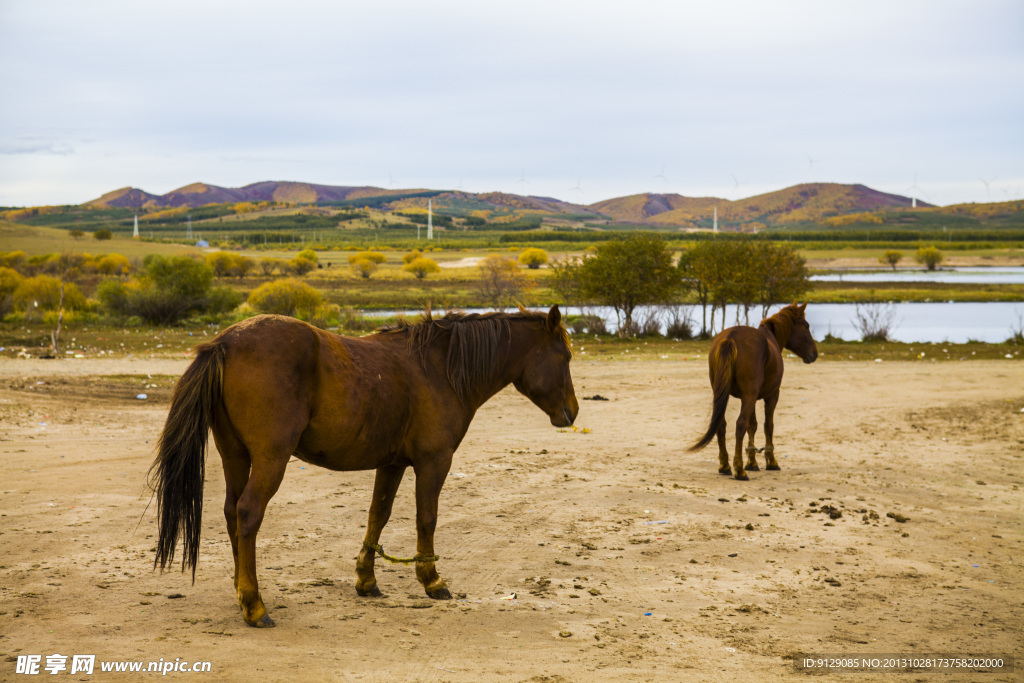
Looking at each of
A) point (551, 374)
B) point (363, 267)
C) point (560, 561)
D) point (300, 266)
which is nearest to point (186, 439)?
point (551, 374)

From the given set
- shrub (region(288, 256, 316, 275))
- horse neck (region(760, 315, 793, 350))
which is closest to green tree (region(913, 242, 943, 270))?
shrub (region(288, 256, 316, 275))

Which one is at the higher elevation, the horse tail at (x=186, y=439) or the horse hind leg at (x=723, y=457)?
the horse tail at (x=186, y=439)

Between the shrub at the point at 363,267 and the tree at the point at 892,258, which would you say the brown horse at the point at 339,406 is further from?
the tree at the point at 892,258

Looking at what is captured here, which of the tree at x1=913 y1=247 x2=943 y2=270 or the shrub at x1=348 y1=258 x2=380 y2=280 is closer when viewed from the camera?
the shrub at x1=348 y1=258 x2=380 y2=280

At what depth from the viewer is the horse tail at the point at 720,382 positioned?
9.94 metres

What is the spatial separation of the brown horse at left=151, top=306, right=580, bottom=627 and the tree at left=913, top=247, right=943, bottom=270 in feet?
313

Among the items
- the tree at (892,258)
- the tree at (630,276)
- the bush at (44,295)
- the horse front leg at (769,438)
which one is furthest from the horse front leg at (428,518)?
the tree at (892,258)

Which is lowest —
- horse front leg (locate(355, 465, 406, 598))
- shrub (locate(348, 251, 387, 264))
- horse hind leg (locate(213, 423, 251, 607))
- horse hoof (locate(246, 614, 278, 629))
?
horse hoof (locate(246, 614, 278, 629))

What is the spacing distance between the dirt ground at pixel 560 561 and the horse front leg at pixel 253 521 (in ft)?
0.45

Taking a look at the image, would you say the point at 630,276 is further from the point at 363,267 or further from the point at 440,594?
the point at 363,267

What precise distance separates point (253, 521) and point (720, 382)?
6.94m

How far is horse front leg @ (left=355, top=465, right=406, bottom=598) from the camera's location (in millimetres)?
5539

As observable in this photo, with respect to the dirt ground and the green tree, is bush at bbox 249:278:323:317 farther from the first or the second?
the green tree

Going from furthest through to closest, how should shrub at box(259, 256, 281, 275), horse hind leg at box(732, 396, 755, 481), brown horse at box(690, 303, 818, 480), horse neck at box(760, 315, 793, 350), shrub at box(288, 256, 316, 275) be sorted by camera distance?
1. shrub at box(288, 256, 316, 275)
2. shrub at box(259, 256, 281, 275)
3. horse neck at box(760, 315, 793, 350)
4. brown horse at box(690, 303, 818, 480)
5. horse hind leg at box(732, 396, 755, 481)
